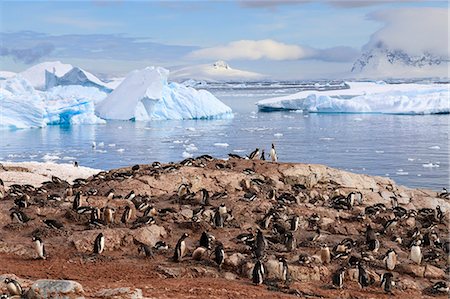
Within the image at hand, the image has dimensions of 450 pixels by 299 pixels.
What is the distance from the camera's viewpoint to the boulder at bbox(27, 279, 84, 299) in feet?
30.1

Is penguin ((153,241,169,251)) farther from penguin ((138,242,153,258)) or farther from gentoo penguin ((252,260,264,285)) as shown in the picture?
gentoo penguin ((252,260,264,285))

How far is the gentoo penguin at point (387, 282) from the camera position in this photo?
11539 millimetres

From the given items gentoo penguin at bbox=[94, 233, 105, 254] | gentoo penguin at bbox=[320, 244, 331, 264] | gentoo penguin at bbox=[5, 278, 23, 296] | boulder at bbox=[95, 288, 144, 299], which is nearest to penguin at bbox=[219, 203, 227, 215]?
gentoo penguin at bbox=[320, 244, 331, 264]

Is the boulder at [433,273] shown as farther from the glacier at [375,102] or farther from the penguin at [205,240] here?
the glacier at [375,102]

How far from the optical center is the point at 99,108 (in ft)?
197

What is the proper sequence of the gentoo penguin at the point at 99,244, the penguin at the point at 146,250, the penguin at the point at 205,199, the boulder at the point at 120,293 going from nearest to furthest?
the boulder at the point at 120,293 < the penguin at the point at 146,250 < the gentoo penguin at the point at 99,244 < the penguin at the point at 205,199

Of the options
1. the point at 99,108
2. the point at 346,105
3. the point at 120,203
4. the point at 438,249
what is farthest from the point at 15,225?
the point at 346,105

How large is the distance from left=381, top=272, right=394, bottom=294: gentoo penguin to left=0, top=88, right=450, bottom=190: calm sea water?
1809 centimetres

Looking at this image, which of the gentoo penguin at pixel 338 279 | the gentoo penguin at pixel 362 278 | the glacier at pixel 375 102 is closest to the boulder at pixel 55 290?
the gentoo penguin at pixel 338 279

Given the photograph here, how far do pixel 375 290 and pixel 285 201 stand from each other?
17.4 feet

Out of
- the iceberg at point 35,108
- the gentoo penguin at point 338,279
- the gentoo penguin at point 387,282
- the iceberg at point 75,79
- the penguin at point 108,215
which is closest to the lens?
the gentoo penguin at point 338,279

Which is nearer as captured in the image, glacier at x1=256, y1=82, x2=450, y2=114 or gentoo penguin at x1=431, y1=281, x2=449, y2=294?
gentoo penguin at x1=431, y1=281, x2=449, y2=294

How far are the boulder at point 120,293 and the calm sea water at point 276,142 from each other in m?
21.8

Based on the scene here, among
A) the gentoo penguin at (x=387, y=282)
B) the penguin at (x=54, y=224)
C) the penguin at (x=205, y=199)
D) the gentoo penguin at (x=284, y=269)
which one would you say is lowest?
the gentoo penguin at (x=387, y=282)
